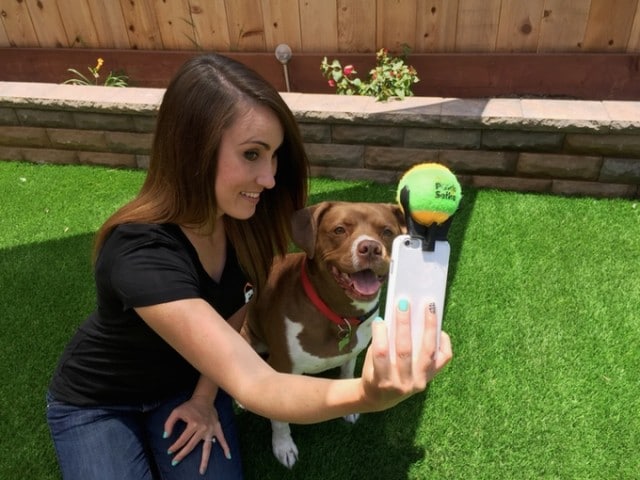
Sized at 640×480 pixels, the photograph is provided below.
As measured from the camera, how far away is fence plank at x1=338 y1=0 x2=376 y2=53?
4.79 meters

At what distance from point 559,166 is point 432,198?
141 inches

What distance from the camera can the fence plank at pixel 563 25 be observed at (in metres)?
4.48

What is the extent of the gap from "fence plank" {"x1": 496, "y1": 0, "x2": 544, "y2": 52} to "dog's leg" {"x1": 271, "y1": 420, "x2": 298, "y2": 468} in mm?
3962

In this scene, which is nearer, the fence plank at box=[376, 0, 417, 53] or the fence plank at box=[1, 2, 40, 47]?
the fence plank at box=[376, 0, 417, 53]

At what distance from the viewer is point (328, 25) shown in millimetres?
4957

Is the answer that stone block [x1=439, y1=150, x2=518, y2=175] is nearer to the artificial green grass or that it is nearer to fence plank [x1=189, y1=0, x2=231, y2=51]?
the artificial green grass

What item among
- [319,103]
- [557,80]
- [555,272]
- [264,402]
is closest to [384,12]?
[319,103]

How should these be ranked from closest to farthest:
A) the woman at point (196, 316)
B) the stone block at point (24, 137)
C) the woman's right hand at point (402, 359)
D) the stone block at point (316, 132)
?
the woman's right hand at point (402, 359), the woman at point (196, 316), the stone block at point (316, 132), the stone block at point (24, 137)

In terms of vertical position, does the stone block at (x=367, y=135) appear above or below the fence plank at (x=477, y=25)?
below

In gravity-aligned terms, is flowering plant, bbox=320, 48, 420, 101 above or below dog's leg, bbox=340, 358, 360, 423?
above

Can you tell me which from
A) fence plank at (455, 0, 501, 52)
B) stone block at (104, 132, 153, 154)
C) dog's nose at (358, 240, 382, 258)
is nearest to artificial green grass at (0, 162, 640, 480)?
stone block at (104, 132, 153, 154)

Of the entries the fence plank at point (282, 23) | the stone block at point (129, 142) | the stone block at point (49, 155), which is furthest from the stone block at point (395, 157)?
the stone block at point (49, 155)

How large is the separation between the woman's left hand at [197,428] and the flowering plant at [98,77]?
14.4ft

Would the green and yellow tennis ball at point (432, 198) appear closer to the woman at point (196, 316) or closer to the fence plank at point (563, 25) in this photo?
the woman at point (196, 316)
